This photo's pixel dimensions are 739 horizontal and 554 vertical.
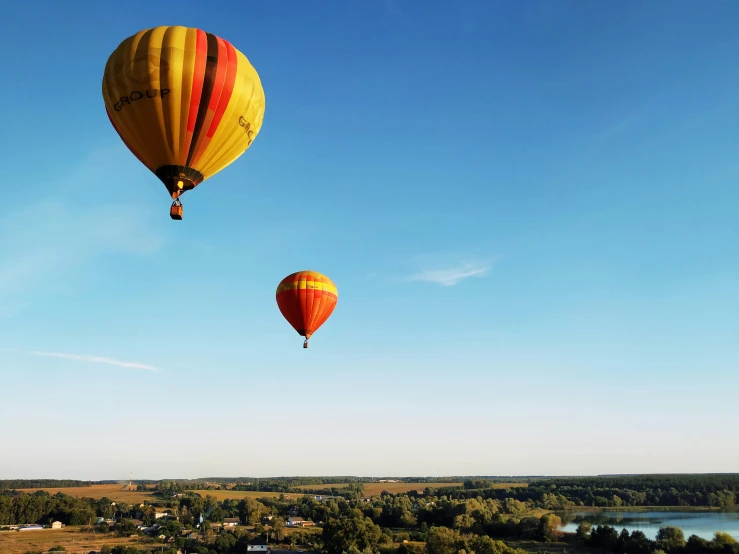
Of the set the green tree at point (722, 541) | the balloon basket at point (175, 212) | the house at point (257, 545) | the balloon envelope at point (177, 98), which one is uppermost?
the balloon envelope at point (177, 98)

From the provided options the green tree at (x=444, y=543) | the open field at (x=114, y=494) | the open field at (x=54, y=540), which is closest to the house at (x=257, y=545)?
the open field at (x=54, y=540)

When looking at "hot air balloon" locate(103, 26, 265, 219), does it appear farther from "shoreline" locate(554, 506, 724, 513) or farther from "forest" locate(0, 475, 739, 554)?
"shoreline" locate(554, 506, 724, 513)

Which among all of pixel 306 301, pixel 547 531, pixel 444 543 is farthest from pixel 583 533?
pixel 306 301

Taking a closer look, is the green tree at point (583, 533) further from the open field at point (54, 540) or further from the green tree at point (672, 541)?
the open field at point (54, 540)

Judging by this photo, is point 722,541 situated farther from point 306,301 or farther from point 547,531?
point 306,301

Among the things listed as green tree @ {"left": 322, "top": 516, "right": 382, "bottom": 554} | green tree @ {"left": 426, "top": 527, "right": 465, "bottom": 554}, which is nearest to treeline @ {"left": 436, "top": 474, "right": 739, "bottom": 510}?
green tree @ {"left": 322, "top": 516, "right": 382, "bottom": 554}

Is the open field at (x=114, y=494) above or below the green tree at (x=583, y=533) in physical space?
below

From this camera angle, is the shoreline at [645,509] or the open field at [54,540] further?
the shoreline at [645,509]
